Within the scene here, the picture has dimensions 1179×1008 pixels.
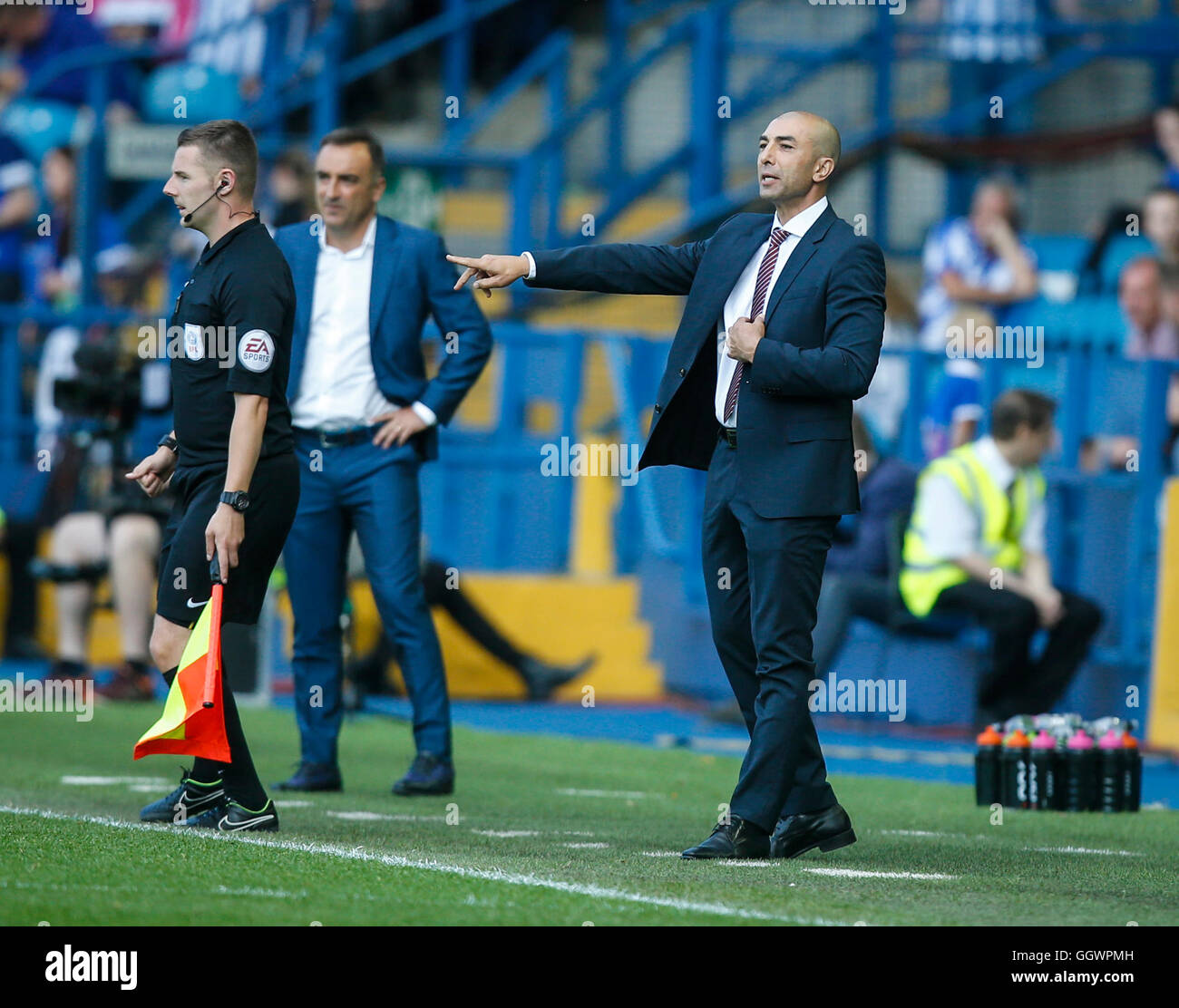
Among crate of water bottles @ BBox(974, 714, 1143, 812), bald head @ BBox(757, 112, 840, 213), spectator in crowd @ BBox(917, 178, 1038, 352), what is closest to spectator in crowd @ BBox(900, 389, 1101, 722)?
crate of water bottles @ BBox(974, 714, 1143, 812)

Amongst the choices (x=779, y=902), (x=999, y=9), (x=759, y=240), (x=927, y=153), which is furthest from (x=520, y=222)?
(x=779, y=902)

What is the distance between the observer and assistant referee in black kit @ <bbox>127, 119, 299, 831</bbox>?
22.3ft

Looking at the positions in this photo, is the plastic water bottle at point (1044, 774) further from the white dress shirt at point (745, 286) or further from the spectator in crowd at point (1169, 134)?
the spectator in crowd at point (1169, 134)

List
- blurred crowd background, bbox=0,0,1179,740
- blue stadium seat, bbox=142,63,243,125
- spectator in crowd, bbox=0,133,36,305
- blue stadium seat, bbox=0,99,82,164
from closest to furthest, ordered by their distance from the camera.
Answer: blurred crowd background, bbox=0,0,1179,740
blue stadium seat, bbox=142,63,243,125
spectator in crowd, bbox=0,133,36,305
blue stadium seat, bbox=0,99,82,164

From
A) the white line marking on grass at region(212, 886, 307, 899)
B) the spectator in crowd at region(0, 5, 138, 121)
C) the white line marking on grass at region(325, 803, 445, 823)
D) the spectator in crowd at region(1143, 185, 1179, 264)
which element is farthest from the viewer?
the spectator in crowd at region(0, 5, 138, 121)

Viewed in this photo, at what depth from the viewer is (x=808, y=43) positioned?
61.9 feet

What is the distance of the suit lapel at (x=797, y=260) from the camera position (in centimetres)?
697

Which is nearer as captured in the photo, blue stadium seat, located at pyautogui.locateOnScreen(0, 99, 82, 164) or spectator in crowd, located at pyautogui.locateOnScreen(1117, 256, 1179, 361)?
spectator in crowd, located at pyautogui.locateOnScreen(1117, 256, 1179, 361)

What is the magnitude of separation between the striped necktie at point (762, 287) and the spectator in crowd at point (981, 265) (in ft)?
28.5

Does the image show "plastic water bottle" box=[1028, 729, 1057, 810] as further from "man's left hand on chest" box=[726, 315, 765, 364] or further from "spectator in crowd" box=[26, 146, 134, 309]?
"spectator in crowd" box=[26, 146, 134, 309]

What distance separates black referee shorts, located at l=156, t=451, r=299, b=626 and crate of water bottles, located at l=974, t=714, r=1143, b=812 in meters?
3.45
